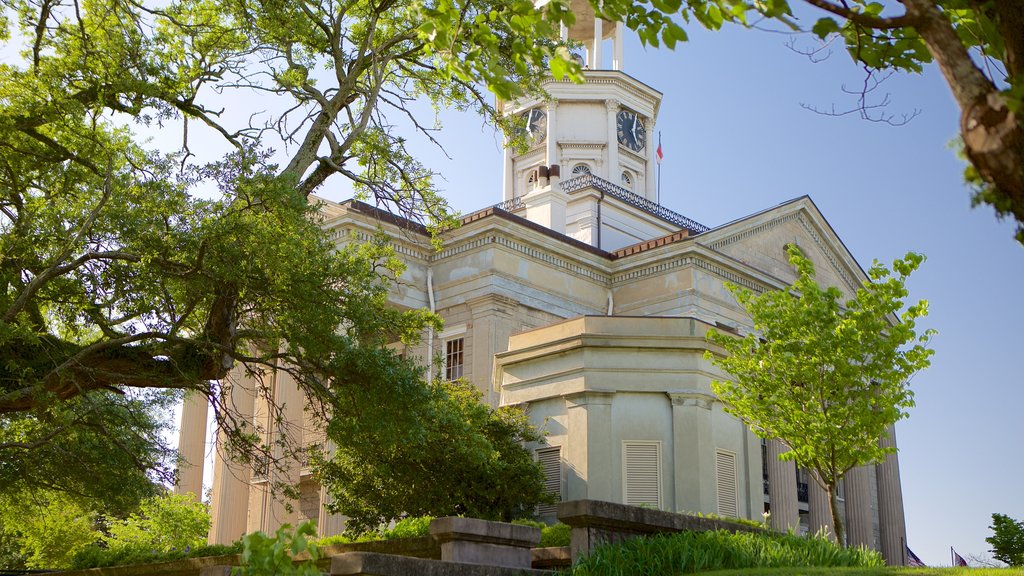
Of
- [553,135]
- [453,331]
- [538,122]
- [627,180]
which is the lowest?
[453,331]

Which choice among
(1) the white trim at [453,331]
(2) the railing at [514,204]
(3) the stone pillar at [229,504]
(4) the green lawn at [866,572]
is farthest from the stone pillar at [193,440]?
(4) the green lawn at [866,572]

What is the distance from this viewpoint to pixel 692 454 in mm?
20594

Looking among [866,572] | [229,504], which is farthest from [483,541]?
[229,504]

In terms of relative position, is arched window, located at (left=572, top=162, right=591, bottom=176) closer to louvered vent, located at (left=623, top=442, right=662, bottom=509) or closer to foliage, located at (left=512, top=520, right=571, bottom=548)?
louvered vent, located at (left=623, top=442, right=662, bottom=509)

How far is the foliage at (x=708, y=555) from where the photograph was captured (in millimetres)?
11523

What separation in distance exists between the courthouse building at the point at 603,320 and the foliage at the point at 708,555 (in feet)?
21.5

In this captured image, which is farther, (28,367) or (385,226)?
(385,226)

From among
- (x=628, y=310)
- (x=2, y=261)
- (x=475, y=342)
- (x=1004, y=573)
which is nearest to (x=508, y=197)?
(x=628, y=310)

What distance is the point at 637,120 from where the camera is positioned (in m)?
57.2

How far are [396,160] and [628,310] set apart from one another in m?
19.9

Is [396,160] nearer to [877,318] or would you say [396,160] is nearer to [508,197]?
[877,318]

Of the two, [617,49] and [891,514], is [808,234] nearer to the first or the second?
[891,514]

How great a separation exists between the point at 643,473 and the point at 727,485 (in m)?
1.94

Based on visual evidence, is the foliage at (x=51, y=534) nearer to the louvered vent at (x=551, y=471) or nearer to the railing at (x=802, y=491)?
the louvered vent at (x=551, y=471)
